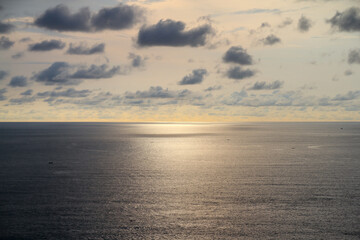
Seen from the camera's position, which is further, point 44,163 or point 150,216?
point 44,163

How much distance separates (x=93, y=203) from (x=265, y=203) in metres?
21.9

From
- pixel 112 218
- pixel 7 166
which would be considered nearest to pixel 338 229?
pixel 112 218

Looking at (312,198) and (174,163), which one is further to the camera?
(174,163)

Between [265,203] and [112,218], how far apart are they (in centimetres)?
1935

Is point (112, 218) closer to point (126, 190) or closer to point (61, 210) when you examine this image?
point (61, 210)

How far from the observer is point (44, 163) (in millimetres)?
90688

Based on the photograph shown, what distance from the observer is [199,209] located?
43219 mm

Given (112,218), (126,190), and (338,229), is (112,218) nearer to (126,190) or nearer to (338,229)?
(126,190)

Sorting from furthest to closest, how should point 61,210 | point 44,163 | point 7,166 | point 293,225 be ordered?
point 44,163 < point 7,166 < point 61,210 < point 293,225

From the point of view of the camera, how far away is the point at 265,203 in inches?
1800

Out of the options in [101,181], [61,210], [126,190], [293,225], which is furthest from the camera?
[101,181]

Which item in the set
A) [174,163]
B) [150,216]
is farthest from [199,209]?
[174,163]

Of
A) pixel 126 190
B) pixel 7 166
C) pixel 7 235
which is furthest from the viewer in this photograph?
pixel 7 166

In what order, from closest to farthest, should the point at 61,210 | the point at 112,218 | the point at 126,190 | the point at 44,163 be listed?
the point at 112,218
the point at 61,210
the point at 126,190
the point at 44,163
